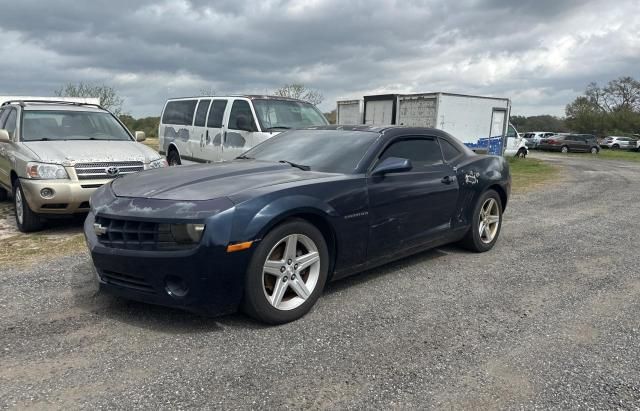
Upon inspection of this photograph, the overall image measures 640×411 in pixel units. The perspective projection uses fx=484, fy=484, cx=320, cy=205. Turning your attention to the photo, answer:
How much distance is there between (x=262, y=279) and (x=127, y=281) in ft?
3.08

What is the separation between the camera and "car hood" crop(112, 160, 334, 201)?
3.43 meters

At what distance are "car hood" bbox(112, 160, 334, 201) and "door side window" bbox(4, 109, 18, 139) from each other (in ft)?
13.0

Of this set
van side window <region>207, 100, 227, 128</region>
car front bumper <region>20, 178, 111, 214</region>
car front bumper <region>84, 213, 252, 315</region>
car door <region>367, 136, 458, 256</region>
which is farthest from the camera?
van side window <region>207, 100, 227, 128</region>

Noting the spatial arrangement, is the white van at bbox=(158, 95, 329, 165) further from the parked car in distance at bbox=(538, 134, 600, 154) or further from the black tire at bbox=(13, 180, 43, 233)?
the parked car in distance at bbox=(538, 134, 600, 154)

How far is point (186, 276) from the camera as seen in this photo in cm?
312

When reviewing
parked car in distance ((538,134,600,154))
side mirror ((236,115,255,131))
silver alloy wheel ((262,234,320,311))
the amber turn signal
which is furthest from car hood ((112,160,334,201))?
parked car in distance ((538,134,600,154))

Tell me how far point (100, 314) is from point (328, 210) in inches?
73.2

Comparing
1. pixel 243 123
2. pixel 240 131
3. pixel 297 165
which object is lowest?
pixel 297 165

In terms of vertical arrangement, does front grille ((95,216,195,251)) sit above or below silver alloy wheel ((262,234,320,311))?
above

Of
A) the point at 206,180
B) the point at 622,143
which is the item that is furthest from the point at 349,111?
the point at 622,143

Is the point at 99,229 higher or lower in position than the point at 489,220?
higher

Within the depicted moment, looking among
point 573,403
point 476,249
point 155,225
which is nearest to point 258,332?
point 155,225

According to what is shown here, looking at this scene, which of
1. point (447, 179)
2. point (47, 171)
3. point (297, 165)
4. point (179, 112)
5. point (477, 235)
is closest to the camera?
point (297, 165)

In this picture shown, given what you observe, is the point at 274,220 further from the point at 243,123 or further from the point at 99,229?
the point at 243,123
